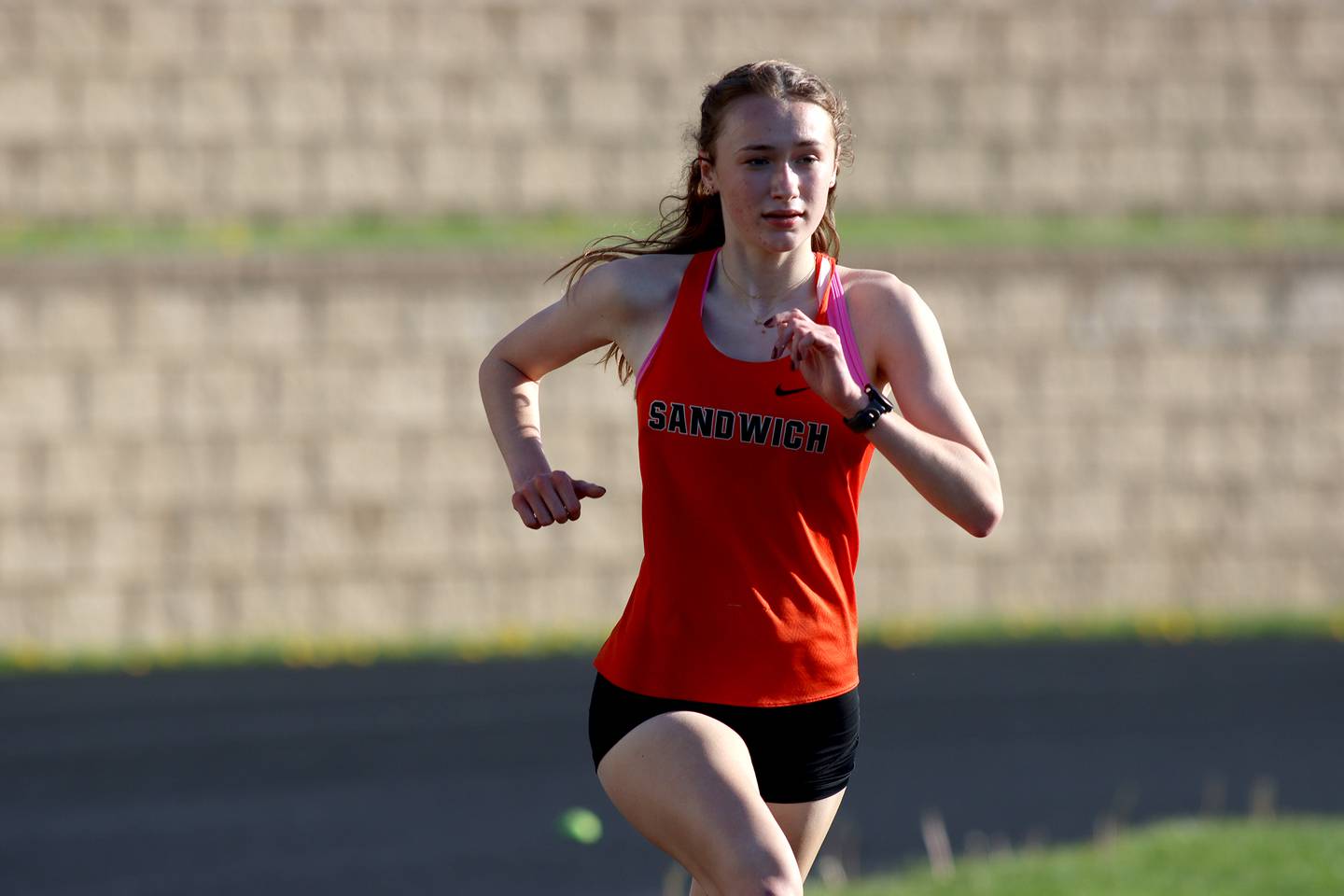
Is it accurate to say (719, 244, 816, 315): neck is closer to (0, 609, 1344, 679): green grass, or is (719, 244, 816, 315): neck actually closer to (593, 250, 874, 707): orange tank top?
(593, 250, 874, 707): orange tank top

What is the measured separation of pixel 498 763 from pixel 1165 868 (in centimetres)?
333

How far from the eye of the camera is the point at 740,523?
12.1ft

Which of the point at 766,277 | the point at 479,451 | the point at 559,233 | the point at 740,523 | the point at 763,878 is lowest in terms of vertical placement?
the point at 763,878

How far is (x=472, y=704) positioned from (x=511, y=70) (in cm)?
462

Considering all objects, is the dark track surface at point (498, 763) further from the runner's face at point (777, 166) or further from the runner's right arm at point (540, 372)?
the runner's face at point (777, 166)

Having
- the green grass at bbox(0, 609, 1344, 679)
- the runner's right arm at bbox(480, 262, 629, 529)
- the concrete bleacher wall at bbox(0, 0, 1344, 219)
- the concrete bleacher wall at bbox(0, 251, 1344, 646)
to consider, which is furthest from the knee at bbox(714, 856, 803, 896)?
the concrete bleacher wall at bbox(0, 0, 1344, 219)

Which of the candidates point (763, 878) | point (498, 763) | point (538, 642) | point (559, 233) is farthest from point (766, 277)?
point (559, 233)

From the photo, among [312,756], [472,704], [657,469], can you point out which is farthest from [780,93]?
[472,704]

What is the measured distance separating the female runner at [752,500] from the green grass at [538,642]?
7372 mm

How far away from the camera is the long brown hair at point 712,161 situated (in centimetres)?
370

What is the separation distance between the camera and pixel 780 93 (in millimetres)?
3678

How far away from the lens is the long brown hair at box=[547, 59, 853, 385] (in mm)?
3699

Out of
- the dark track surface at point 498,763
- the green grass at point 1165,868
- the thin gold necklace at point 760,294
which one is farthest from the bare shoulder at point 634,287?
the dark track surface at point 498,763

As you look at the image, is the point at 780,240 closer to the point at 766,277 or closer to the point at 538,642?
the point at 766,277
